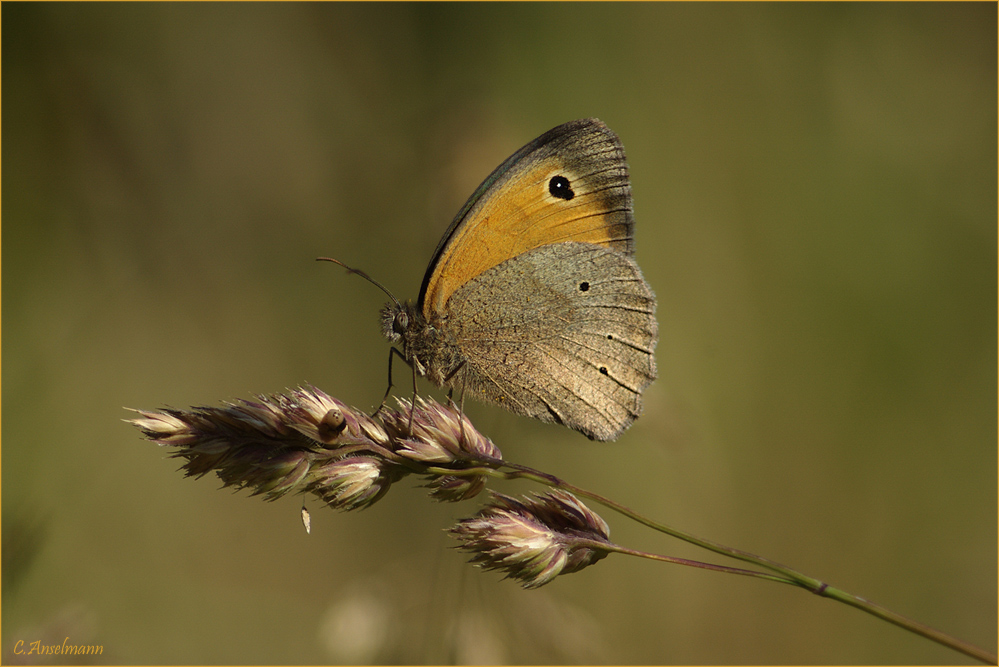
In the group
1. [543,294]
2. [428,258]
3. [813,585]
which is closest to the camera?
[813,585]

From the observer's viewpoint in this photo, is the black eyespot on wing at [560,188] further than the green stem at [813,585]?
Yes

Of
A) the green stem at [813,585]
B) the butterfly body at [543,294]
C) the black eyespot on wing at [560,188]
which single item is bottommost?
the green stem at [813,585]

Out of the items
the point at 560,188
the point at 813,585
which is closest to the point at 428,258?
the point at 560,188

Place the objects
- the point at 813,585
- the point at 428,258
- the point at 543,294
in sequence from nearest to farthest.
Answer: the point at 813,585, the point at 543,294, the point at 428,258

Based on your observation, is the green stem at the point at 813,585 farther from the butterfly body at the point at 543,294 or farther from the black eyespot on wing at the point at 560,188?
the black eyespot on wing at the point at 560,188

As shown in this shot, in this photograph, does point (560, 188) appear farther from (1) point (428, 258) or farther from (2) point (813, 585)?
(2) point (813, 585)

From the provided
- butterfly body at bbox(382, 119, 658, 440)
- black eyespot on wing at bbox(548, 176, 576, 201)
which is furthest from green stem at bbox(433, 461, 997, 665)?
black eyespot on wing at bbox(548, 176, 576, 201)

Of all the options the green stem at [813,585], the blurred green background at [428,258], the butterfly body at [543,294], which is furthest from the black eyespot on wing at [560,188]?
the green stem at [813,585]
